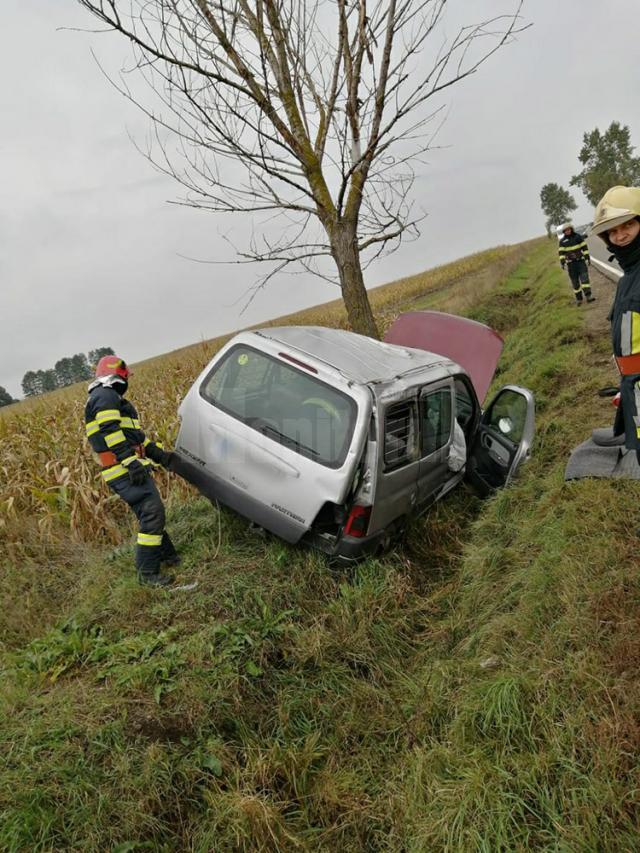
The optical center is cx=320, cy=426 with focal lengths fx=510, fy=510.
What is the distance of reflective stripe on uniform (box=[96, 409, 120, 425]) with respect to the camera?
372 cm

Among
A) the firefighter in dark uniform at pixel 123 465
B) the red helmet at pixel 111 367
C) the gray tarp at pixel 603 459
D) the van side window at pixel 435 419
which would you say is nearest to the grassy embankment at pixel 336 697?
the gray tarp at pixel 603 459

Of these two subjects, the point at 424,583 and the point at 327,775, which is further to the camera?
the point at 424,583

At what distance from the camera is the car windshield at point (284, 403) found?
361 centimetres

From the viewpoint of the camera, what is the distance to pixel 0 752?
7.93 feet

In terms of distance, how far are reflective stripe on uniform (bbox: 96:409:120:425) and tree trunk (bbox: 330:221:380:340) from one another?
3.95 meters

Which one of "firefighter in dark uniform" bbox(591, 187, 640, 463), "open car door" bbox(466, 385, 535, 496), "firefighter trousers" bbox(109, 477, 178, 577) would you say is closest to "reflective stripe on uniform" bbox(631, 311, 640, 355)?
"firefighter in dark uniform" bbox(591, 187, 640, 463)

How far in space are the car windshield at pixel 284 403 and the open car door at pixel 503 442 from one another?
2257 millimetres

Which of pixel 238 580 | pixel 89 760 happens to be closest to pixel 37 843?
pixel 89 760

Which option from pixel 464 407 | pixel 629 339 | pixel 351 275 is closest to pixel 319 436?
pixel 629 339

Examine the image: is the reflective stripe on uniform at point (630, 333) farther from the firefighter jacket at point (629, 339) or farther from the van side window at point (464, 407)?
the van side window at point (464, 407)

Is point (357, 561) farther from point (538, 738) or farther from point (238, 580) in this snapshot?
point (538, 738)

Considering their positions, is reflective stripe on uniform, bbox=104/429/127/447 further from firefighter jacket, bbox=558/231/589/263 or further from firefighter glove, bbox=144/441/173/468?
firefighter jacket, bbox=558/231/589/263

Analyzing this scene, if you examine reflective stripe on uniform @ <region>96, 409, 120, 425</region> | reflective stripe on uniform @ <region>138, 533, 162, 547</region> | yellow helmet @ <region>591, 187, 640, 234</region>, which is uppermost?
yellow helmet @ <region>591, 187, 640, 234</region>

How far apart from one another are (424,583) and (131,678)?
232cm
